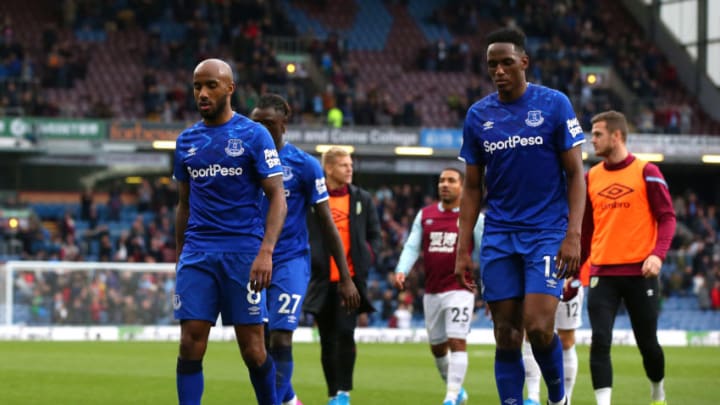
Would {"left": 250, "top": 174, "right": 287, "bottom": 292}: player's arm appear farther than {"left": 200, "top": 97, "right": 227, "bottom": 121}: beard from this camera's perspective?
No

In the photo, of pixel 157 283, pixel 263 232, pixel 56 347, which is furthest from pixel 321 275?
pixel 157 283

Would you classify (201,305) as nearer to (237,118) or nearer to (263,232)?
(263,232)

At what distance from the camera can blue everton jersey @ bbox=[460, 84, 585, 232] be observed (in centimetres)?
705

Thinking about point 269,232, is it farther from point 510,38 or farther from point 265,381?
point 510,38

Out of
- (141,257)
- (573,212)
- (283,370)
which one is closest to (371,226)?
(283,370)

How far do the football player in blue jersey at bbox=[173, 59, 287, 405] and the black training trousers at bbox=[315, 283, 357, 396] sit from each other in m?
2.88

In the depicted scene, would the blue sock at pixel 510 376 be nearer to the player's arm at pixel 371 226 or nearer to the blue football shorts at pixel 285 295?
the blue football shorts at pixel 285 295

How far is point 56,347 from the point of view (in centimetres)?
2064

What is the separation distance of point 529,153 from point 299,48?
32.2 meters

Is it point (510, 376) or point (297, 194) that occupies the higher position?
point (297, 194)

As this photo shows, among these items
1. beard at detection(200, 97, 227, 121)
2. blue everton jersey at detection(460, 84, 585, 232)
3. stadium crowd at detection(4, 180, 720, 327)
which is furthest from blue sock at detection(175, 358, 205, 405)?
stadium crowd at detection(4, 180, 720, 327)

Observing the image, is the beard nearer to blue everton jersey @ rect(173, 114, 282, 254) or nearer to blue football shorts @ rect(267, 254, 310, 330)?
blue everton jersey @ rect(173, 114, 282, 254)

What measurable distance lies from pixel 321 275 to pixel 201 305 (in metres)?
3.08

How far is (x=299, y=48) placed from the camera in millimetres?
38844
